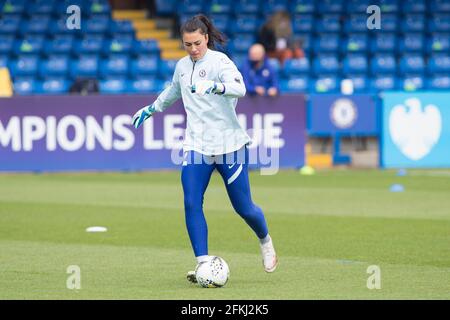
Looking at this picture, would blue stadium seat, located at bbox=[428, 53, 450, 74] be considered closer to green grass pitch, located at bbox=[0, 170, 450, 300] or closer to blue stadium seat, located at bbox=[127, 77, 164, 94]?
blue stadium seat, located at bbox=[127, 77, 164, 94]

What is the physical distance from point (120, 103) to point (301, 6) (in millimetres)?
10218

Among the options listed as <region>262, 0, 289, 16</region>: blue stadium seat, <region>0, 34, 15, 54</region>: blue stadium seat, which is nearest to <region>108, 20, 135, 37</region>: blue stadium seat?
<region>0, 34, 15, 54</region>: blue stadium seat

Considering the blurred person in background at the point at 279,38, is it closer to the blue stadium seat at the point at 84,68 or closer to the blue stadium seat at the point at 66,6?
the blue stadium seat at the point at 84,68

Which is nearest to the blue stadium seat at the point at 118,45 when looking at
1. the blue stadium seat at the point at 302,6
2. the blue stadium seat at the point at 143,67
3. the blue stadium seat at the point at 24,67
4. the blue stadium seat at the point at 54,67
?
the blue stadium seat at the point at 143,67

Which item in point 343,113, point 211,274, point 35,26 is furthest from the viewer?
point 35,26

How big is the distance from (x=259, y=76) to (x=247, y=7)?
8328mm

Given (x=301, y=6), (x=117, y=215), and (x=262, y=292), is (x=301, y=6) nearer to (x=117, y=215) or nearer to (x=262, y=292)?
(x=117, y=215)

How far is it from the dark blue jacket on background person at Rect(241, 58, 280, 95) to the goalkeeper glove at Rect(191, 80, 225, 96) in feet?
44.6

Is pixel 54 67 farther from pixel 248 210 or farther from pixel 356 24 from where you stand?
pixel 248 210

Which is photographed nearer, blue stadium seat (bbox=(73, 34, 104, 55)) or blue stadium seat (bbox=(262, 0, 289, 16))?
blue stadium seat (bbox=(73, 34, 104, 55))

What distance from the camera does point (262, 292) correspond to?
8.89 m

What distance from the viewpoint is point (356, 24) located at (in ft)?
99.7

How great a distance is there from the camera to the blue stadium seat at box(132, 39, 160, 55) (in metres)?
29.0

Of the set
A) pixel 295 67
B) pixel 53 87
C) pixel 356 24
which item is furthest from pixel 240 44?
pixel 53 87
